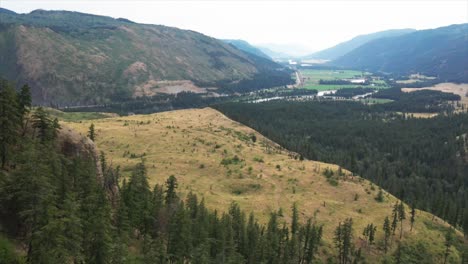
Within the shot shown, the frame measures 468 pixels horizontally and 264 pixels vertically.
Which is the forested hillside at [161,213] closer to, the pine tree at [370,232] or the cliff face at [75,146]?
the cliff face at [75,146]

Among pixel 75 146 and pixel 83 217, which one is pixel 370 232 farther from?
pixel 83 217

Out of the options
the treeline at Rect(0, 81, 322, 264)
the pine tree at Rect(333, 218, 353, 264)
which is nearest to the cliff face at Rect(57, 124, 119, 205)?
the treeline at Rect(0, 81, 322, 264)

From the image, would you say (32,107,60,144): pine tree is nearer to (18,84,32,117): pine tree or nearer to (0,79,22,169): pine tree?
(0,79,22,169): pine tree

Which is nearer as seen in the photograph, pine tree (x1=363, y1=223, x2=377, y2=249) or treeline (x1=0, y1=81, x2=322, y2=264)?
treeline (x1=0, y1=81, x2=322, y2=264)

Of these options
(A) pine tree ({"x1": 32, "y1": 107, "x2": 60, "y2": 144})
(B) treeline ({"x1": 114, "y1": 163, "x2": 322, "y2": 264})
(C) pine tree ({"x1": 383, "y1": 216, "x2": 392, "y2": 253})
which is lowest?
(C) pine tree ({"x1": 383, "y1": 216, "x2": 392, "y2": 253})

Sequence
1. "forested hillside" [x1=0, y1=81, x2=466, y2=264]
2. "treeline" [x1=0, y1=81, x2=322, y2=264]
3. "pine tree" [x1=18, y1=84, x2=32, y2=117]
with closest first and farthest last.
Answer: "treeline" [x1=0, y1=81, x2=322, y2=264], "forested hillside" [x1=0, y1=81, x2=466, y2=264], "pine tree" [x1=18, y1=84, x2=32, y2=117]

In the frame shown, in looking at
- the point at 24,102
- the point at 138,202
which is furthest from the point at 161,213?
the point at 24,102
